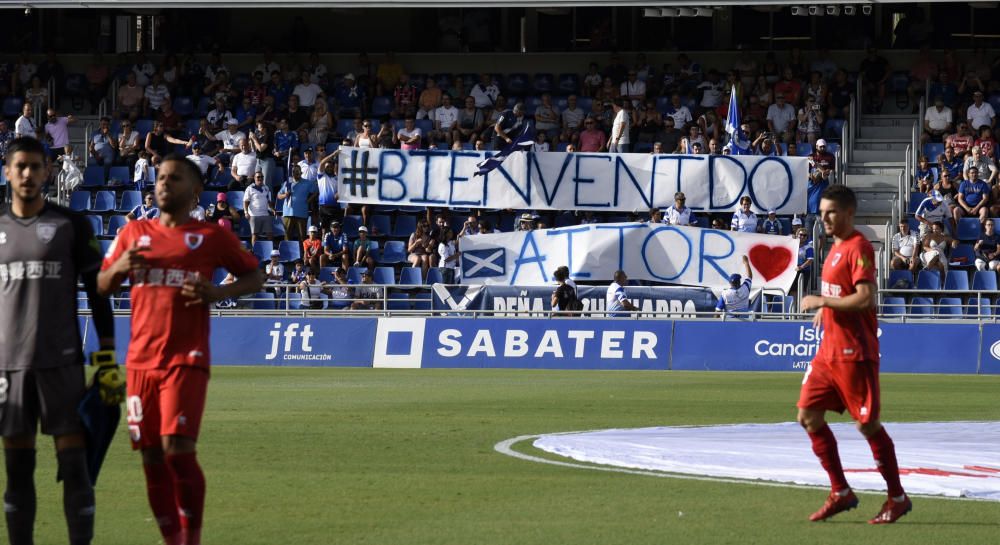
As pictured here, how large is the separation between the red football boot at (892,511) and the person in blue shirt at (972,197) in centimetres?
2263

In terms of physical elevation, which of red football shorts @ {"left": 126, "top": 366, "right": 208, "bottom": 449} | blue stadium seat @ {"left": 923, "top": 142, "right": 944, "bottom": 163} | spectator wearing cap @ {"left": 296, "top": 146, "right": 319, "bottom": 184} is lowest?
red football shorts @ {"left": 126, "top": 366, "right": 208, "bottom": 449}

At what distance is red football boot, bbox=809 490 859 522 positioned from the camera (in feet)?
30.9

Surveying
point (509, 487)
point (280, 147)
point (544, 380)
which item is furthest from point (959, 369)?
point (509, 487)

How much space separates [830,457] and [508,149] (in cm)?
2341

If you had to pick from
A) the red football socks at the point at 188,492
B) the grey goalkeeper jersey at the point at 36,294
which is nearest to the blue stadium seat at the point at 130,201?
the grey goalkeeper jersey at the point at 36,294

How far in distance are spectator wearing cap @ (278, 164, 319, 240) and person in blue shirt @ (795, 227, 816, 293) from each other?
10.1 metres

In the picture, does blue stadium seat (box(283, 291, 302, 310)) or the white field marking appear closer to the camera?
the white field marking

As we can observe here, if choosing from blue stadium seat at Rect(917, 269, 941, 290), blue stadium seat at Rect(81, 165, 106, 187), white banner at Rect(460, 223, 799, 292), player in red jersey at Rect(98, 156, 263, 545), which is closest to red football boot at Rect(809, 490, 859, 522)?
player in red jersey at Rect(98, 156, 263, 545)

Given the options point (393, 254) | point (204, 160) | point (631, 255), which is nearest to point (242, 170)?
point (204, 160)

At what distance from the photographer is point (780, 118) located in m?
34.3

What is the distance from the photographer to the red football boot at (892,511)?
936 cm

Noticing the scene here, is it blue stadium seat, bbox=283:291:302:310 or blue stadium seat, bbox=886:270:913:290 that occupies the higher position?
blue stadium seat, bbox=886:270:913:290

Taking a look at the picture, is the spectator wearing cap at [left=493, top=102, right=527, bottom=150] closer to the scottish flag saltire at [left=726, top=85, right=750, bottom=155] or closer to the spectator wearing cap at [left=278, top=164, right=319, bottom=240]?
the spectator wearing cap at [left=278, top=164, right=319, bottom=240]

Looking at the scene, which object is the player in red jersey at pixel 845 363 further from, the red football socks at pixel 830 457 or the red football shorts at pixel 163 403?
the red football shorts at pixel 163 403
